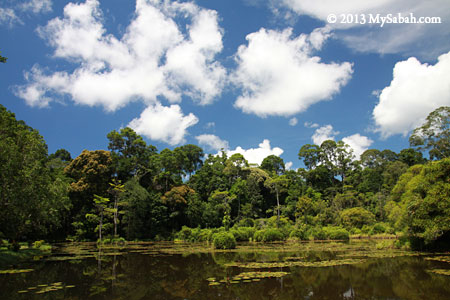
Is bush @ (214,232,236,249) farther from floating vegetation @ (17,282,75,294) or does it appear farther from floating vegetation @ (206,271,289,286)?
floating vegetation @ (17,282,75,294)

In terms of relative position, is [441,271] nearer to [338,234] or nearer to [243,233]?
[338,234]

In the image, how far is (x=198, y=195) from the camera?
38500 mm

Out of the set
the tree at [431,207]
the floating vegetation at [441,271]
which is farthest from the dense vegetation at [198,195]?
the floating vegetation at [441,271]

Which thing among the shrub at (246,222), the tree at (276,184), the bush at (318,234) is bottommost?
the bush at (318,234)

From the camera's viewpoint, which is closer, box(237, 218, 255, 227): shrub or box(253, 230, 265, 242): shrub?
box(253, 230, 265, 242): shrub

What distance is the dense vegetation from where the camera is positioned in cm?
1410

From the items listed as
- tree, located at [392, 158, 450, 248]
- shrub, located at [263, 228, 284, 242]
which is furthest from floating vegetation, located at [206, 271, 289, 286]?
shrub, located at [263, 228, 284, 242]

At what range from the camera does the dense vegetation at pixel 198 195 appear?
1410 cm

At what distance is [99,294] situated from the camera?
7.61 m

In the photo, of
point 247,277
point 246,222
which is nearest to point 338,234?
point 246,222

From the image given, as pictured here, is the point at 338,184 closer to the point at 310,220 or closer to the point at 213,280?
the point at 310,220

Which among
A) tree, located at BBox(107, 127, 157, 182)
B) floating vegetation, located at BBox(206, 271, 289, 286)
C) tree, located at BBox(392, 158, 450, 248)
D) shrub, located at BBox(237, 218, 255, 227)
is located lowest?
shrub, located at BBox(237, 218, 255, 227)

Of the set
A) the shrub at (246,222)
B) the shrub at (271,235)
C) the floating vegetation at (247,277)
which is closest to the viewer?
the floating vegetation at (247,277)

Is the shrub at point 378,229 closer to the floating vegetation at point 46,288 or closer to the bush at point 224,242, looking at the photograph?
the bush at point 224,242
